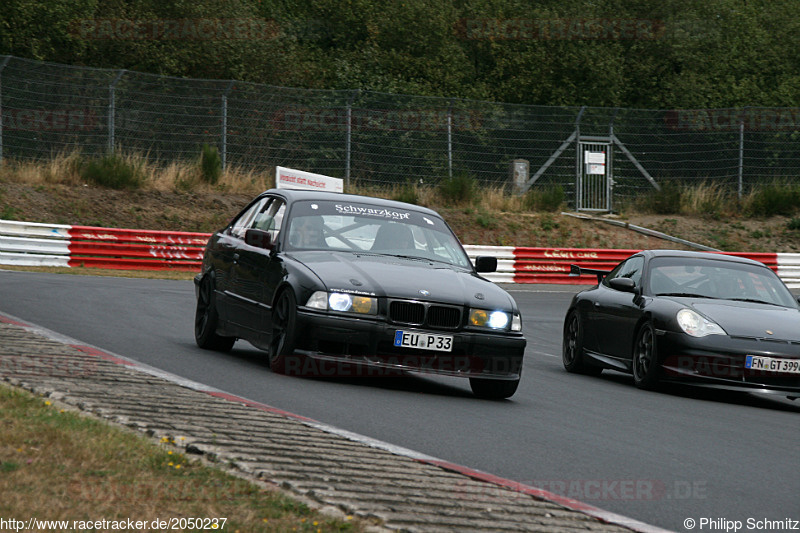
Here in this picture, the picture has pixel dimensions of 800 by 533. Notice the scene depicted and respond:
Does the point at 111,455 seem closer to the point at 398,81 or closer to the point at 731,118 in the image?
the point at 731,118

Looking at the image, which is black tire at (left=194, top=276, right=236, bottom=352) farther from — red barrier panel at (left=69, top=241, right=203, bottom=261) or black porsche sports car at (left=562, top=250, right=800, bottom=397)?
red barrier panel at (left=69, top=241, right=203, bottom=261)

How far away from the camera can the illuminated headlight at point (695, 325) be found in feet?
35.3

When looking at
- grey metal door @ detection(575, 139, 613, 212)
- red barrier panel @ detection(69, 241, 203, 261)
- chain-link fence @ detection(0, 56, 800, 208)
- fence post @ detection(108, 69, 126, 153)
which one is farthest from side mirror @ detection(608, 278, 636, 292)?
grey metal door @ detection(575, 139, 613, 212)

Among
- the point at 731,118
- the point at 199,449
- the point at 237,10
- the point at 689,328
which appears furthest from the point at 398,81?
the point at 199,449

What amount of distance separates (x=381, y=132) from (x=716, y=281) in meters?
19.4

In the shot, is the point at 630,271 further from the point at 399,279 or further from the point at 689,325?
the point at 399,279

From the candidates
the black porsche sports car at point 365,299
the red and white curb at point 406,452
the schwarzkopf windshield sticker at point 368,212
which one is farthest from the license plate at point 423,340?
the schwarzkopf windshield sticker at point 368,212

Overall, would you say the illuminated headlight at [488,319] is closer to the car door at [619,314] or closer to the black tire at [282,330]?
the black tire at [282,330]

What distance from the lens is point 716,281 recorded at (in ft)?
39.5

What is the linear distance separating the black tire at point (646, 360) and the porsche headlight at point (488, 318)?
228cm

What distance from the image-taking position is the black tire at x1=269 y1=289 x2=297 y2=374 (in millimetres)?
9156

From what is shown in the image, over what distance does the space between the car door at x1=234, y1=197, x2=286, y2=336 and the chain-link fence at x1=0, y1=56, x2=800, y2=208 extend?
18.0 m

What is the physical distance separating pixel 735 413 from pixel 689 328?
1.08 meters

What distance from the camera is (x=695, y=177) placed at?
34.8 metres
